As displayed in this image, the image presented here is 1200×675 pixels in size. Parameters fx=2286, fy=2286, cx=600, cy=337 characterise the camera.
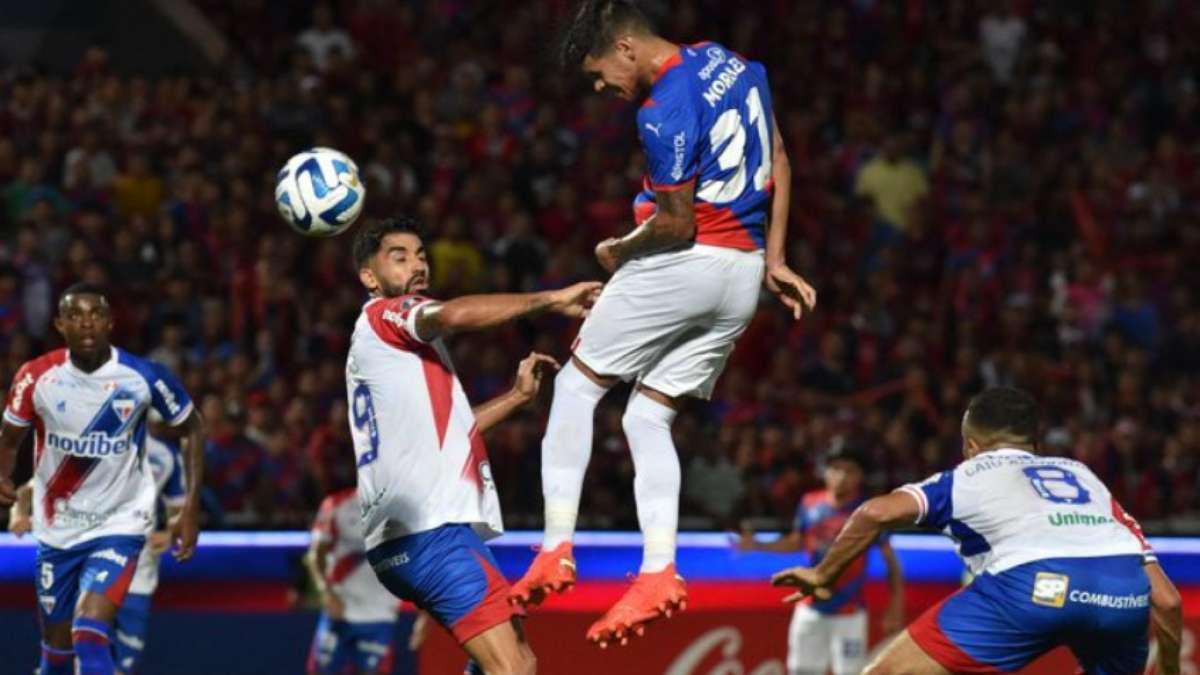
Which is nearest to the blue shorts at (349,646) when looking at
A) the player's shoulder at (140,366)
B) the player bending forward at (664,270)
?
the player's shoulder at (140,366)

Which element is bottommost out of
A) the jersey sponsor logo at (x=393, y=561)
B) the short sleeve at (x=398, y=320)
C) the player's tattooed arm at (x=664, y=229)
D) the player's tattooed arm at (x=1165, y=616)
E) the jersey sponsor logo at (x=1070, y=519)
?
the player's tattooed arm at (x=1165, y=616)

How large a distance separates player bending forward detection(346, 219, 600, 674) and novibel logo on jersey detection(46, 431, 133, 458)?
2724mm

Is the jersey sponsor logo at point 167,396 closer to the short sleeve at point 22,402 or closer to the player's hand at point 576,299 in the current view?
the short sleeve at point 22,402

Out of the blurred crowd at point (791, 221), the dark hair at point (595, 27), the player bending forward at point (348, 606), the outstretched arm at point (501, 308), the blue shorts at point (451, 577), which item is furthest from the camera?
the blurred crowd at point (791, 221)

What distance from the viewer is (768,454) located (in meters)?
15.1

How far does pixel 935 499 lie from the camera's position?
826 cm

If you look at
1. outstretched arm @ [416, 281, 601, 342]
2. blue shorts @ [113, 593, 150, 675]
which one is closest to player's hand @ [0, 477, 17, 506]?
blue shorts @ [113, 593, 150, 675]

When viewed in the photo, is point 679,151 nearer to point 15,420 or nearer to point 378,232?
point 378,232

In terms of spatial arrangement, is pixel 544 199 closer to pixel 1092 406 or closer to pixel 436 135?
pixel 436 135

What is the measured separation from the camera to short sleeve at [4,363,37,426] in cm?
1066

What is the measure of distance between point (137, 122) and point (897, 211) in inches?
236

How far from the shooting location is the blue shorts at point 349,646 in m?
13.6

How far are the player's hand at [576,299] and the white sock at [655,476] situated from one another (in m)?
0.43

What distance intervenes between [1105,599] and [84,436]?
4.93m
